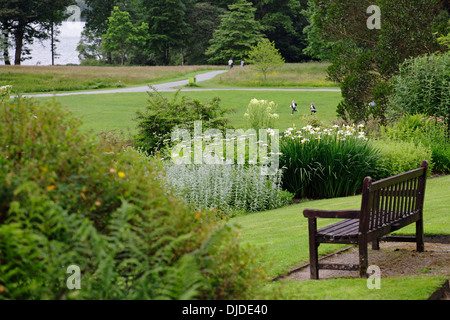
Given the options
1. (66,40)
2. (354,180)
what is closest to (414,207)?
(354,180)

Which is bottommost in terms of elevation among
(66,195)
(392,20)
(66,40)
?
(66,195)

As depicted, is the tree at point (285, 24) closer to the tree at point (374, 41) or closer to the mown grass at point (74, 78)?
the mown grass at point (74, 78)

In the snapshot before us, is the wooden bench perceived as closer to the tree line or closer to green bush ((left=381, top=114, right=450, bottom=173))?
green bush ((left=381, top=114, right=450, bottom=173))

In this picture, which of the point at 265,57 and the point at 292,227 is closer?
the point at 292,227

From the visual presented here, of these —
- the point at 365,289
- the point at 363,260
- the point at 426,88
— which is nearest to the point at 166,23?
the point at 426,88

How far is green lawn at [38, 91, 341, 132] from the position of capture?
23.2 metres

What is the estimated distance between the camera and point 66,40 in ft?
224

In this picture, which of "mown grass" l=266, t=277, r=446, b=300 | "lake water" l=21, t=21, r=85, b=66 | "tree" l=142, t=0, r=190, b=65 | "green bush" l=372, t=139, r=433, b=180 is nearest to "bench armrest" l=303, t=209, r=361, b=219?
"mown grass" l=266, t=277, r=446, b=300

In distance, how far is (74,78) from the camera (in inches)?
1428

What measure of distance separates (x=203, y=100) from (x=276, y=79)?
11.8 meters
